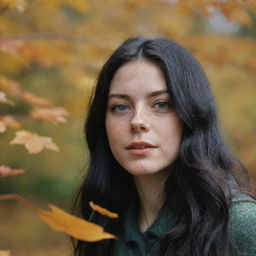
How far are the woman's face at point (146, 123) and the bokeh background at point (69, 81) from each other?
1470 mm

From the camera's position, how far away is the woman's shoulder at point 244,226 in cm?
165

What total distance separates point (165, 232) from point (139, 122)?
47 cm

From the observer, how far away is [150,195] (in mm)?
2055

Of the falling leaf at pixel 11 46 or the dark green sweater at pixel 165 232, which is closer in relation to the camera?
the dark green sweater at pixel 165 232

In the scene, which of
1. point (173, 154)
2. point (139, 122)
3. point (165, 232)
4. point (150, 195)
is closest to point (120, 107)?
point (139, 122)

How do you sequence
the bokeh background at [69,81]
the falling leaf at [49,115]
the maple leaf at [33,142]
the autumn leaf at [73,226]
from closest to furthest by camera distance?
1. the autumn leaf at [73,226]
2. the maple leaf at [33,142]
3. the falling leaf at [49,115]
4. the bokeh background at [69,81]

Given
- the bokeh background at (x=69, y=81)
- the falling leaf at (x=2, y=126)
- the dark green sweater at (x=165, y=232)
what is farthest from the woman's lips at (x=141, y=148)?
the bokeh background at (x=69, y=81)

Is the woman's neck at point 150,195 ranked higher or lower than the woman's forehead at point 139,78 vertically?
lower

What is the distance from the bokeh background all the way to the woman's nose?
5.16 ft

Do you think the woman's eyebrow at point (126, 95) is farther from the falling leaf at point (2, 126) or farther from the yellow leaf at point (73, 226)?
the yellow leaf at point (73, 226)

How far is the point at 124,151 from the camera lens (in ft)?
6.16

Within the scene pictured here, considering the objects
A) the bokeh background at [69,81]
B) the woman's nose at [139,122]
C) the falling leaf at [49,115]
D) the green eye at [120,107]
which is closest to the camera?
the woman's nose at [139,122]

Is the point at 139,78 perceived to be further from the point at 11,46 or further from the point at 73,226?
the point at 11,46

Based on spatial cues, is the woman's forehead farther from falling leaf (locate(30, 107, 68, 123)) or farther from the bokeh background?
the bokeh background
